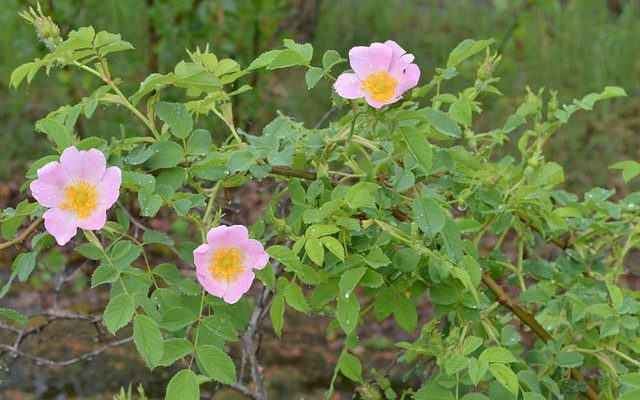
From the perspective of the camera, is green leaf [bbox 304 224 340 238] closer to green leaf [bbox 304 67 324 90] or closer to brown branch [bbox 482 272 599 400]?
green leaf [bbox 304 67 324 90]

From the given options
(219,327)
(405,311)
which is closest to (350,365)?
(405,311)

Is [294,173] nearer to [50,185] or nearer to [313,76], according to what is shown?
[313,76]

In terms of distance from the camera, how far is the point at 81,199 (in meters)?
1.38

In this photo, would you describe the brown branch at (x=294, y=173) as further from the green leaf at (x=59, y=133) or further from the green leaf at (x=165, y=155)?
the green leaf at (x=59, y=133)

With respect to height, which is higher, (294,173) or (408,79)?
(408,79)

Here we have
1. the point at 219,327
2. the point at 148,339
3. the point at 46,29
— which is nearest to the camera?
the point at 148,339

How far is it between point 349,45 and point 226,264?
5.66 metres

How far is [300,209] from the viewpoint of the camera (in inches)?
62.5

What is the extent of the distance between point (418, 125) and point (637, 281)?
3.52 m

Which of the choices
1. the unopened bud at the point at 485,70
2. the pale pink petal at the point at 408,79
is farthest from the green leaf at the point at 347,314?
the unopened bud at the point at 485,70

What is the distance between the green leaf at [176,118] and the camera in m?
1.54

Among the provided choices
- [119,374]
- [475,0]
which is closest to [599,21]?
[475,0]

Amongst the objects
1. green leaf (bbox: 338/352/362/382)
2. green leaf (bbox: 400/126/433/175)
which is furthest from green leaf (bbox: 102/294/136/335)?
green leaf (bbox: 338/352/362/382)

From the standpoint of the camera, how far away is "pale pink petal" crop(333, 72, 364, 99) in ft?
4.68
